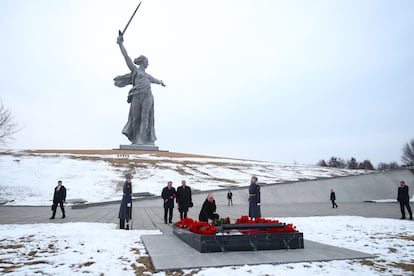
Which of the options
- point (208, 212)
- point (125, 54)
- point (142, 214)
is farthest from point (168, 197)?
point (125, 54)

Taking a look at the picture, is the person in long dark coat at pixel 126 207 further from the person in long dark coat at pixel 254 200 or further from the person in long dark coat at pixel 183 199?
the person in long dark coat at pixel 254 200

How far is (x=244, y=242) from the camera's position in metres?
6.98

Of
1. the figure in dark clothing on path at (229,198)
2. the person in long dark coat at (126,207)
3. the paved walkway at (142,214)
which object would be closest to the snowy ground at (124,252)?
the person in long dark coat at (126,207)

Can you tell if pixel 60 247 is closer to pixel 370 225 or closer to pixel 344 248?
pixel 344 248

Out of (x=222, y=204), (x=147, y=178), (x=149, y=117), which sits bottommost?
(x=222, y=204)

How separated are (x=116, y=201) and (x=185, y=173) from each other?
12015 mm

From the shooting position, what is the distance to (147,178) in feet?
94.4

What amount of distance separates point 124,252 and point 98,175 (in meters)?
23.7

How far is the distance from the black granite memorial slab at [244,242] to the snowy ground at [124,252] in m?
1.21

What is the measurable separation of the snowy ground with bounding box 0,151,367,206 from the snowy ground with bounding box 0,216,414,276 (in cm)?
1330

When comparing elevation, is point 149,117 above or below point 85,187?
above

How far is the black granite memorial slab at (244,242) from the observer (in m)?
6.80

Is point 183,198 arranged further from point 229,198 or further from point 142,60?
point 142,60

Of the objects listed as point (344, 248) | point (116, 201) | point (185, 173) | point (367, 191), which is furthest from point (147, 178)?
point (344, 248)
